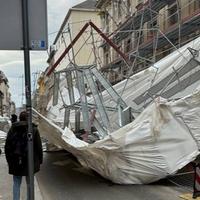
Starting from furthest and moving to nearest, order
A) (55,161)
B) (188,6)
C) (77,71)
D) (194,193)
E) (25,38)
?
1. (188,6)
2. (55,161)
3. (77,71)
4. (194,193)
5. (25,38)

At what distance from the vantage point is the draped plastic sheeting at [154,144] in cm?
947

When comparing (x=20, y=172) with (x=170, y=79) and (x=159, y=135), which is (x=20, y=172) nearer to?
(x=159, y=135)

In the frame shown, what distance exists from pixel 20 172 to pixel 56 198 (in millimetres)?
2285

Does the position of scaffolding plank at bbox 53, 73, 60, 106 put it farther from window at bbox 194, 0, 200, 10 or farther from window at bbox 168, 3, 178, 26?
window at bbox 168, 3, 178, 26

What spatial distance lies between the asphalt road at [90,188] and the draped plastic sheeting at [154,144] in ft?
1.10

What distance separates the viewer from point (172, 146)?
9.68m

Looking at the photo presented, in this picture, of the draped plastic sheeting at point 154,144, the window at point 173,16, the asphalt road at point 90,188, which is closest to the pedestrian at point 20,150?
the asphalt road at point 90,188

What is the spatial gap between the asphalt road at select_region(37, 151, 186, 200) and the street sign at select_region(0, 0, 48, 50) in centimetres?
506

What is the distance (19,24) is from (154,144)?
588 cm

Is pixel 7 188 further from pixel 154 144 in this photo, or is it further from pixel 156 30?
pixel 156 30

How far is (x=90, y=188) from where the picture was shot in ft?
32.5

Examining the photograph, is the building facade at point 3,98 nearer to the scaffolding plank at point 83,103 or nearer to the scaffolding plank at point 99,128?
the scaffolding plank at point 83,103

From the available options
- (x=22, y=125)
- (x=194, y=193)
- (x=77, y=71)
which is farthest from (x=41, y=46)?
(x=77, y=71)

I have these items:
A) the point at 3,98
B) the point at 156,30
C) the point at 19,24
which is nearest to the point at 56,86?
the point at 156,30
